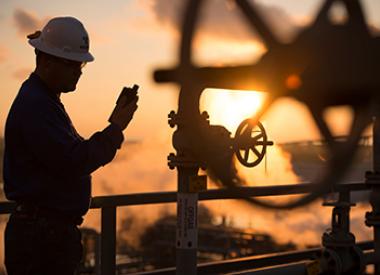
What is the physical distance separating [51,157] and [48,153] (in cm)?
2

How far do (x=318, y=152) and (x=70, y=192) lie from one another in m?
2.07

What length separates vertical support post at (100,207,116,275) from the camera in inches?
177

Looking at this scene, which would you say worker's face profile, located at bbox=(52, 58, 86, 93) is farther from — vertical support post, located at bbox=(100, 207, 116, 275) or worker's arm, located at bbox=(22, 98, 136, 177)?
vertical support post, located at bbox=(100, 207, 116, 275)

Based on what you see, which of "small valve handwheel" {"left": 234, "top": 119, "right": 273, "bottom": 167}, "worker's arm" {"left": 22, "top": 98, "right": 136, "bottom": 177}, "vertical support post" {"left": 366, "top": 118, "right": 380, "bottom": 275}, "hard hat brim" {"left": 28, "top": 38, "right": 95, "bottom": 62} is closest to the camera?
"small valve handwheel" {"left": 234, "top": 119, "right": 273, "bottom": 167}

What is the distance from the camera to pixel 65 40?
3225 mm

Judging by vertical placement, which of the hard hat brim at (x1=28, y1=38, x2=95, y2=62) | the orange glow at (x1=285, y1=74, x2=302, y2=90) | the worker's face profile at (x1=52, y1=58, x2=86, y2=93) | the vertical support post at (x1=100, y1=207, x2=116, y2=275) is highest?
the hard hat brim at (x1=28, y1=38, x2=95, y2=62)

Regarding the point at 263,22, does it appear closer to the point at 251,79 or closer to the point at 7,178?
the point at 251,79

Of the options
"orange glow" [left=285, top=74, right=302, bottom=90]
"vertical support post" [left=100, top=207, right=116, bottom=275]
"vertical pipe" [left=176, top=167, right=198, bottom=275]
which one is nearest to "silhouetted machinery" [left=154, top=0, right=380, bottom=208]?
"orange glow" [left=285, top=74, right=302, bottom=90]

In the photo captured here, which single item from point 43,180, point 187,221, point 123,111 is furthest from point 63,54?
point 187,221

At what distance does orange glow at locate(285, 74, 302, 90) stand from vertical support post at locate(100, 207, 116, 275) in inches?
134

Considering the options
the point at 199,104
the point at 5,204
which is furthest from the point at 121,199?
the point at 199,104

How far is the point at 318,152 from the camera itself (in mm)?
1241

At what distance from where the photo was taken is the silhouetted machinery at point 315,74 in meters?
1.10

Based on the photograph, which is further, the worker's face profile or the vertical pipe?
the vertical pipe
